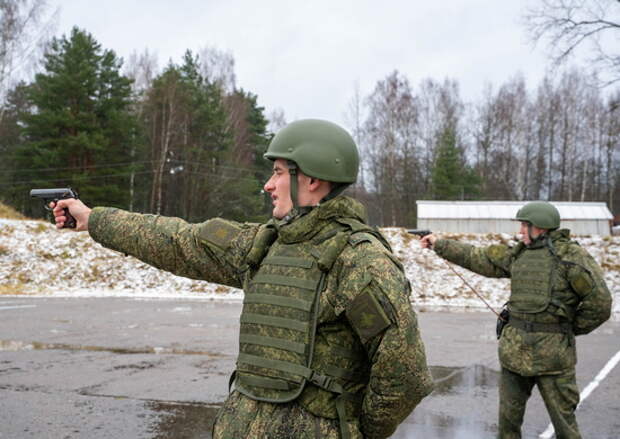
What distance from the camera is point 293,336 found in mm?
2291

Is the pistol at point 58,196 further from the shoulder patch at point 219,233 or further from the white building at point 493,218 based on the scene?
the white building at point 493,218

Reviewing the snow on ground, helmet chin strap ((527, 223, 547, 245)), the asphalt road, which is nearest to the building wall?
the snow on ground

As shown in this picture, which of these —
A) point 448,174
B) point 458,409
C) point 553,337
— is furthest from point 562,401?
point 448,174

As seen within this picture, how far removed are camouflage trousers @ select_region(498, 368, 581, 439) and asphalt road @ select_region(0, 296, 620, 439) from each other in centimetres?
46

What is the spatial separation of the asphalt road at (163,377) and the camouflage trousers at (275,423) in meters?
2.93

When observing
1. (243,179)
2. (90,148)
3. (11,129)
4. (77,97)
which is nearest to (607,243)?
(243,179)

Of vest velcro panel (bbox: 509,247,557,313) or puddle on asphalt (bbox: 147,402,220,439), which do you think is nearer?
vest velcro panel (bbox: 509,247,557,313)

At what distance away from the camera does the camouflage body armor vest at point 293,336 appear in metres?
2.25

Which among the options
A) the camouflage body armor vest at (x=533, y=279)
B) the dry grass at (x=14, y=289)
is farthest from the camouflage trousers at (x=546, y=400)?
the dry grass at (x=14, y=289)

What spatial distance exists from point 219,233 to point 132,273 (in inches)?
720

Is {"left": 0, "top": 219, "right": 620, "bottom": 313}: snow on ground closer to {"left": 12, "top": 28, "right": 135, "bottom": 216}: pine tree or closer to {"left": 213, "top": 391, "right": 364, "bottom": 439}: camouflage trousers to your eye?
{"left": 12, "top": 28, "right": 135, "bottom": 216}: pine tree

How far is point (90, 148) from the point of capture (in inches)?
1249

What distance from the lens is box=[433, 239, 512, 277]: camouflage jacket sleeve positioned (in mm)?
5507

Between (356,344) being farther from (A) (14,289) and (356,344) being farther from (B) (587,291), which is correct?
(A) (14,289)
